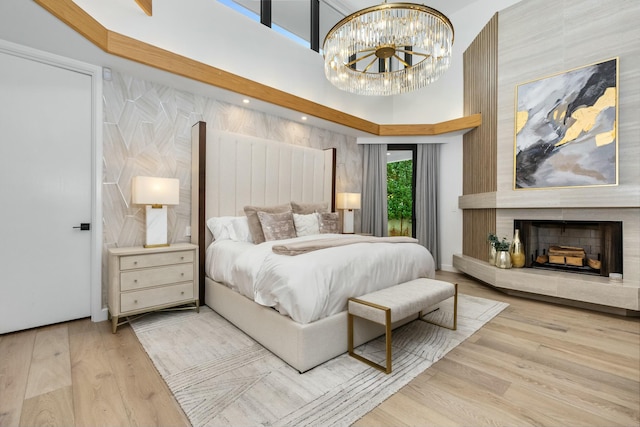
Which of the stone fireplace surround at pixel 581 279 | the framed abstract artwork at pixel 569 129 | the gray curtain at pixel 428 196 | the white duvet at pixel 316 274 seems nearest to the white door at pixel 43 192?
the white duvet at pixel 316 274

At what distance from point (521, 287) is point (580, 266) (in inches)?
30.8

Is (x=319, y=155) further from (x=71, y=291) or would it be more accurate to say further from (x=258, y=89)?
(x=71, y=291)

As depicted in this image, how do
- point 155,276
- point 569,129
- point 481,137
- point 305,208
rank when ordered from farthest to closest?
point 481,137 < point 305,208 < point 569,129 < point 155,276

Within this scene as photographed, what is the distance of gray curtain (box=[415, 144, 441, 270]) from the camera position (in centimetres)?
546

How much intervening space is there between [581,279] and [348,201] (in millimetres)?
3064

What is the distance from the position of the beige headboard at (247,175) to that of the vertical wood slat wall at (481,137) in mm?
2268

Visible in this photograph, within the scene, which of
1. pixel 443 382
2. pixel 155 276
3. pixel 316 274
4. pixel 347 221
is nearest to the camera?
pixel 443 382

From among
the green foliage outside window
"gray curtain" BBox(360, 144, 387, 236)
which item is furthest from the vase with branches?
"gray curtain" BBox(360, 144, 387, 236)

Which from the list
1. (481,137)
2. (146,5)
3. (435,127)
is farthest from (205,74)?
(481,137)

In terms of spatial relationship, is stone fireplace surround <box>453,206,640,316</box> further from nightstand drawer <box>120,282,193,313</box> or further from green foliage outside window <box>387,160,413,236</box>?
nightstand drawer <box>120,282,193,313</box>

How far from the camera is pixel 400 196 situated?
19.2 feet

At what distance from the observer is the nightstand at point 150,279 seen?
2604mm

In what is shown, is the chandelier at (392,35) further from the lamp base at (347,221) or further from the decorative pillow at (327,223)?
the lamp base at (347,221)

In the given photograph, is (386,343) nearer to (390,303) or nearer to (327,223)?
(390,303)
